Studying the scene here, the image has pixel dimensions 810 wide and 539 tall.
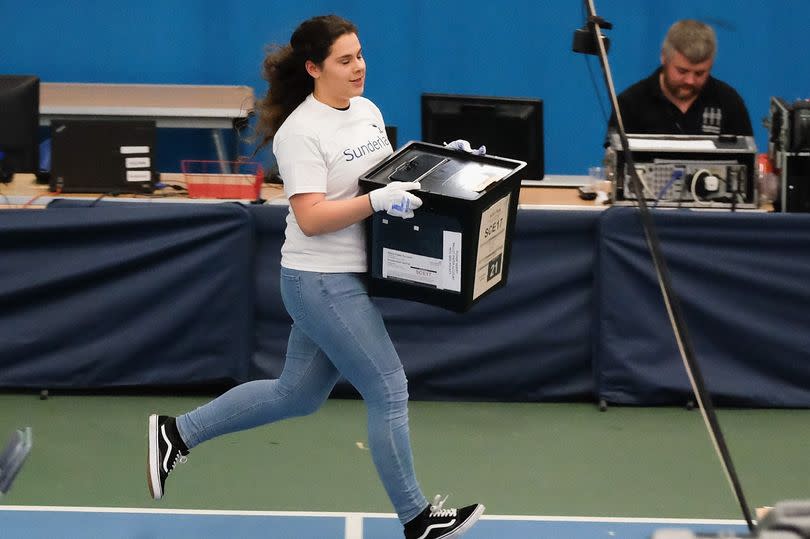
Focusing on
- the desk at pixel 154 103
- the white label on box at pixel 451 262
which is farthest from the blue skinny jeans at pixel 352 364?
the desk at pixel 154 103

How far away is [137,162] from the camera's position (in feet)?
20.1

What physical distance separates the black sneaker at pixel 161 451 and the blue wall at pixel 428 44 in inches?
199

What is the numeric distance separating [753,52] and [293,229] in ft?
20.2

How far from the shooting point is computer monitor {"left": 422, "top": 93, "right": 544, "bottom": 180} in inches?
237

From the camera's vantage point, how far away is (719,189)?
19.2 ft

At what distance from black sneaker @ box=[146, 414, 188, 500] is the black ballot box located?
937mm

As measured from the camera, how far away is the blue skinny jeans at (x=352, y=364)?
13.2 feet

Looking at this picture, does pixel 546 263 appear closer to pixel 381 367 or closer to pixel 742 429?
pixel 742 429

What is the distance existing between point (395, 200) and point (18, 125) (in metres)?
3.16

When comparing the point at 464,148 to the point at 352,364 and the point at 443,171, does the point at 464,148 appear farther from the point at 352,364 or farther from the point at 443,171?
the point at 352,364

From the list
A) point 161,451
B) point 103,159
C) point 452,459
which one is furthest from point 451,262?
point 103,159

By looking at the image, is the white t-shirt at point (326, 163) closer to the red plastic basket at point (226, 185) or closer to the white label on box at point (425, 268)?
the white label on box at point (425, 268)

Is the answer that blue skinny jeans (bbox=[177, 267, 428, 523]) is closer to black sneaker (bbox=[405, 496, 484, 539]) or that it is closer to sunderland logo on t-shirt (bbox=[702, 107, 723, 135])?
black sneaker (bbox=[405, 496, 484, 539])

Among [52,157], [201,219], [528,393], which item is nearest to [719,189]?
[528,393]
